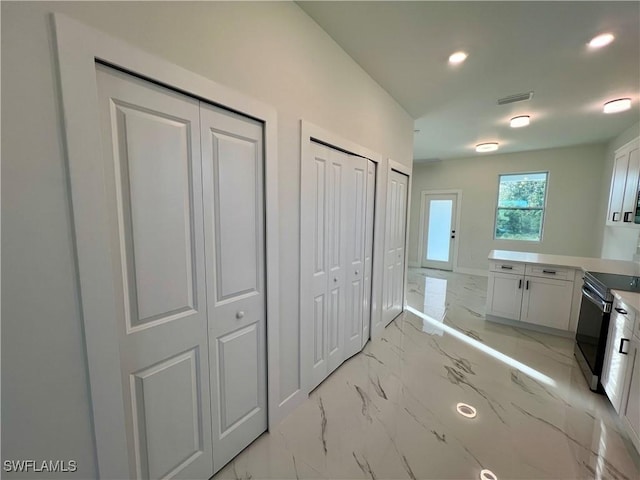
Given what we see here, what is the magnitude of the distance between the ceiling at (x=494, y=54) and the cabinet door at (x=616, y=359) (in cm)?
203

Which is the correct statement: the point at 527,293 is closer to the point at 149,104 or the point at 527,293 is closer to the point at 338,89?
the point at 338,89

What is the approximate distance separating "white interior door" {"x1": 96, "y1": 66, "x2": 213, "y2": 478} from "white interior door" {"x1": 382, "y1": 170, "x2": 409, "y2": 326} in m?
2.26

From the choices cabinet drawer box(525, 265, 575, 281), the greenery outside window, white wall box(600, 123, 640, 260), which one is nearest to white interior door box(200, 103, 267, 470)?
cabinet drawer box(525, 265, 575, 281)

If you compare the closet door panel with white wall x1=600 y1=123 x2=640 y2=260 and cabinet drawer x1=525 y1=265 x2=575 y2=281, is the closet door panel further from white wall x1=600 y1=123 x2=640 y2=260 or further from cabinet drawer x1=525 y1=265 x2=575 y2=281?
white wall x1=600 y1=123 x2=640 y2=260

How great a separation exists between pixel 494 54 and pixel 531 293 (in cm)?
270

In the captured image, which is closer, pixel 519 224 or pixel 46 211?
pixel 46 211

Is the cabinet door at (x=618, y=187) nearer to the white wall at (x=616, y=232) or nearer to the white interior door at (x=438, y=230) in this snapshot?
the white wall at (x=616, y=232)

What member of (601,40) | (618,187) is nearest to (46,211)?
(601,40)

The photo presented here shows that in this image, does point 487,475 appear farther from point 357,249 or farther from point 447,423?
point 357,249

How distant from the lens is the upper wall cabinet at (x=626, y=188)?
2.69 meters

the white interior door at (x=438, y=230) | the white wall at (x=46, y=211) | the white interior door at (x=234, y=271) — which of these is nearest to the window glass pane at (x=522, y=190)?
the white interior door at (x=438, y=230)

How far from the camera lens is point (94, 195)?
0.91 metres

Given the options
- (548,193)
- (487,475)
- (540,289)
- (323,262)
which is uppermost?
(548,193)

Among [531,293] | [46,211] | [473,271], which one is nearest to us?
[46,211]
